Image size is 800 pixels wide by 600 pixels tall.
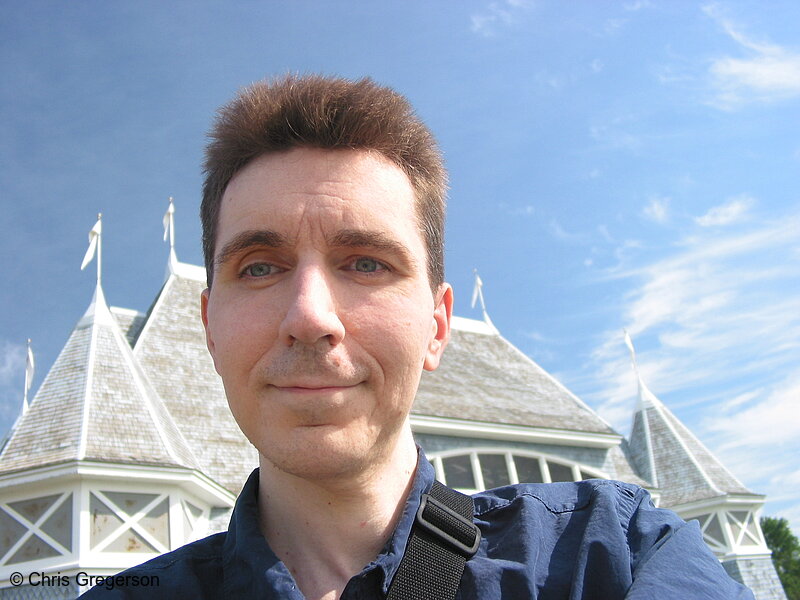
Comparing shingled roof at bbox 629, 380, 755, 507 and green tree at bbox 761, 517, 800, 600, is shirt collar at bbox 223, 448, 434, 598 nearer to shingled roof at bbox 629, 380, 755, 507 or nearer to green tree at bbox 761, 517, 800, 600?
shingled roof at bbox 629, 380, 755, 507

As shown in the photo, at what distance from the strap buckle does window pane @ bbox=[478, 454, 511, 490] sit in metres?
13.3

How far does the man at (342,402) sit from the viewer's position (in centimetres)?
146

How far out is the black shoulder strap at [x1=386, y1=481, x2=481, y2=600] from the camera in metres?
1.45

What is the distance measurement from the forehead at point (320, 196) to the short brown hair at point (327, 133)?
0.04m

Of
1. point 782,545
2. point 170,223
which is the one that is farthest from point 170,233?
point 782,545

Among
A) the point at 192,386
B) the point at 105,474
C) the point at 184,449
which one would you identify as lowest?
the point at 105,474

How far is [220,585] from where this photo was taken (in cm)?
159

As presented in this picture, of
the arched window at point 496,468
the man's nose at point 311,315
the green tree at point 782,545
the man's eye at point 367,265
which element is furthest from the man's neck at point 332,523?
the green tree at point 782,545

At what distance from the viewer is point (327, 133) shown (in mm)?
1735

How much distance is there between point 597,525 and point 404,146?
42.3 inches

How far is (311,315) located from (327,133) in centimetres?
54

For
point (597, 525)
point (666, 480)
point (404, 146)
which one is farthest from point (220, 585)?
point (666, 480)

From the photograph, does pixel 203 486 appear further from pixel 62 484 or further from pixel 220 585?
pixel 220 585

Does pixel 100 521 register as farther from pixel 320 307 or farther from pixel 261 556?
pixel 320 307
